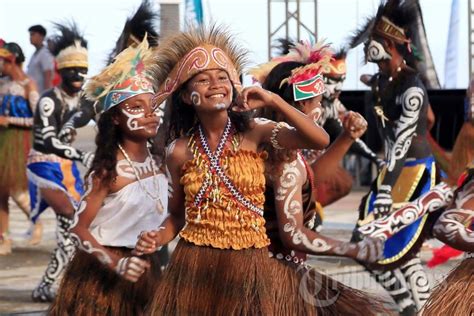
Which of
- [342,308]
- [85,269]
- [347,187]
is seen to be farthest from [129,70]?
[347,187]

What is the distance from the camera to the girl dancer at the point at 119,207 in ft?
19.6

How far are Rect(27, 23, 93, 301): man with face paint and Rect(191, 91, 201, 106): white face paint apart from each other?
349 centimetres

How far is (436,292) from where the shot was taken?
5348 millimetres

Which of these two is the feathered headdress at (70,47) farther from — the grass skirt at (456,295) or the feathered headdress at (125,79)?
the grass skirt at (456,295)

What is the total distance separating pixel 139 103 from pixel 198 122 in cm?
93

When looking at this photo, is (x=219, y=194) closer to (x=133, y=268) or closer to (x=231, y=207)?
(x=231, y=207)

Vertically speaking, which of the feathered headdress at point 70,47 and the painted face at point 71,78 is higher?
the feathered headdress at point 70,47

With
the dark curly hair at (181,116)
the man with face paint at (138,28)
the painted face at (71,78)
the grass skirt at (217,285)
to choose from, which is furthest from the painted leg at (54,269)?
the grass skirt at (217,285)

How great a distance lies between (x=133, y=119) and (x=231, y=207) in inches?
46.2

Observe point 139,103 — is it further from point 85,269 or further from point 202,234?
point 202,234

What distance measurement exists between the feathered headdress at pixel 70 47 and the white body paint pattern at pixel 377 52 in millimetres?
2363

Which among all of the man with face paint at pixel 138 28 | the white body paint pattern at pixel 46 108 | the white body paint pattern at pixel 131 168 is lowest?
the white body paint pattern at pixel 131 168

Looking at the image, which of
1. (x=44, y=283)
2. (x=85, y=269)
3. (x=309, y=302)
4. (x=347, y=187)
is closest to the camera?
(x=309, y=302)

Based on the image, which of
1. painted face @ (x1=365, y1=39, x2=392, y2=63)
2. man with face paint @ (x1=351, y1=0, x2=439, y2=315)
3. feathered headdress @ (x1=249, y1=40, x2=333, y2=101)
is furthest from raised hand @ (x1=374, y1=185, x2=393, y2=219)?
feathered headdress @ (x1=249, y1=40, x2=333, y2=101)
